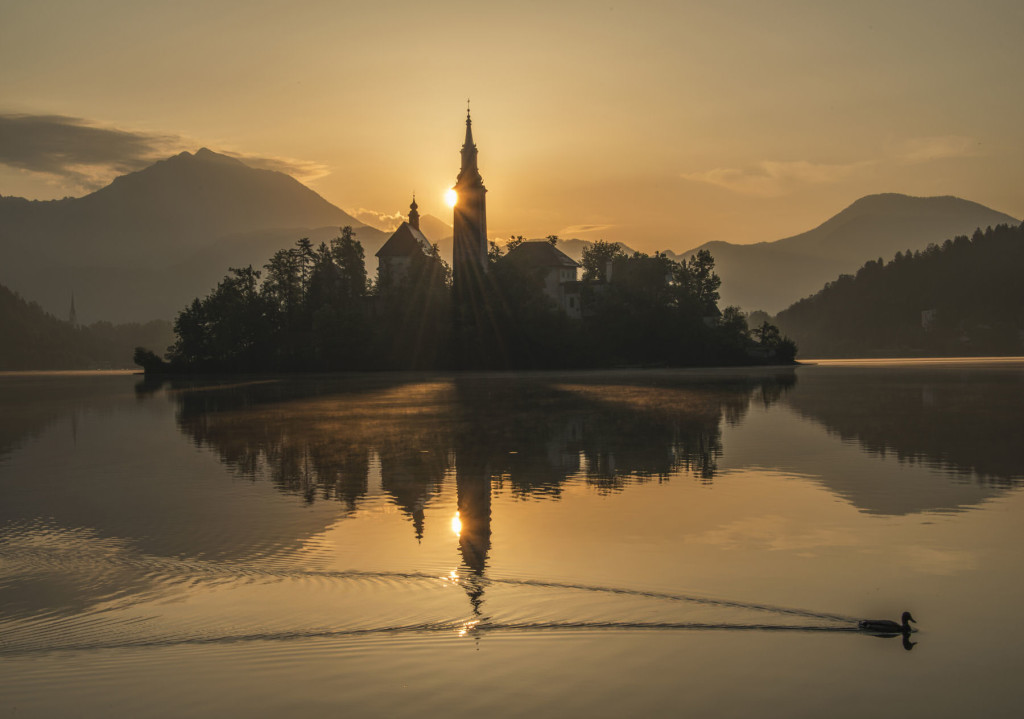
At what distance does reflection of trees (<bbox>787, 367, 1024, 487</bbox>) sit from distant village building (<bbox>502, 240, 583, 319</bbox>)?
81979 mm

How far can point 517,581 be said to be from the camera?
14227mm

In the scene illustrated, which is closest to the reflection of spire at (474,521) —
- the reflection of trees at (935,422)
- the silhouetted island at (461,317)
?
the reflection of trees at (935,422)

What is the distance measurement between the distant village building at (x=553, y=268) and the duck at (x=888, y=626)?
5102 inches

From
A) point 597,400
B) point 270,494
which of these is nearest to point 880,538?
point 270,494

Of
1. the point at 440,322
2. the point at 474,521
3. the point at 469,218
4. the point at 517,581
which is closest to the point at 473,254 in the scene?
the point at 469,218

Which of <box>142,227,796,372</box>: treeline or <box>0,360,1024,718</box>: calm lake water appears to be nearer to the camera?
<box>0,360,1024,718</box>: calm lake water

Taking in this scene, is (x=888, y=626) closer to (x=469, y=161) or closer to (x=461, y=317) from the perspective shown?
(x=461, y=317)

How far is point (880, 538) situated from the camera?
674 inches

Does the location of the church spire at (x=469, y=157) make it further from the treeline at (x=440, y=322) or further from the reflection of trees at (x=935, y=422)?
the reflection of trees at (x=935, y=422)

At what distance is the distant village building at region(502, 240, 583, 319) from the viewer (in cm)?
15138

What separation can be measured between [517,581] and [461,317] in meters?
115

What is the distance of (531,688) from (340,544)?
25.5ft

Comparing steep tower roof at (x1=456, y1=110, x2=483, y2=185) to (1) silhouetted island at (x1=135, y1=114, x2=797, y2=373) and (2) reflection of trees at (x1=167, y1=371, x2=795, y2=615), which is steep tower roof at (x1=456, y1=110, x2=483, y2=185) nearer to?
(1) silhouetted island at (x1=135, y1=114, x2=797, y2=373)

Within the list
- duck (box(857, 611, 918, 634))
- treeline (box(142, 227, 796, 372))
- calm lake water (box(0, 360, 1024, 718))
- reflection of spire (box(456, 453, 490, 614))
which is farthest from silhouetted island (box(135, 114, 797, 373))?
duck (box(857, 611, 918, 634))
